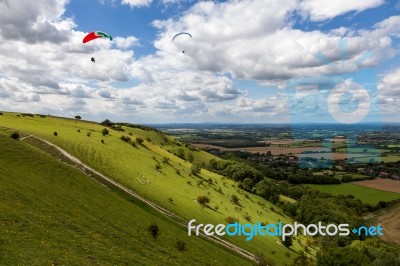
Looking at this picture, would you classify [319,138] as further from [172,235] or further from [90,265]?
[90,265]

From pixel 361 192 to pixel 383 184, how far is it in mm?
21230

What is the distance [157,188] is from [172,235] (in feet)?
66.2

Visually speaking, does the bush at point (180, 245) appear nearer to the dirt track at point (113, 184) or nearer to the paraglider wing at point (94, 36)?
the dirt track at point (113, 184)

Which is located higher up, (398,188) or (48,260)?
(48,260)

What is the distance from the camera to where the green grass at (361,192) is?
137750mm

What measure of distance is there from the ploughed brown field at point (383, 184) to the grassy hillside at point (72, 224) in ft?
448

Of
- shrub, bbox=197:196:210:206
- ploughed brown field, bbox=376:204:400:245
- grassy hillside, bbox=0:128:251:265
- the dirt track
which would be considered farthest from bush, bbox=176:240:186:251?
ploughed brown field, bbox=376:204:400:245

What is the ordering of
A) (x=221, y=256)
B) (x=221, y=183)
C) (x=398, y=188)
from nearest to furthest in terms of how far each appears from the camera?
1. (x=221, y=256)
2. (x=221, y=183)
3. (x=398, y=188)

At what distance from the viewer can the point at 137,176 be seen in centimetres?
6594

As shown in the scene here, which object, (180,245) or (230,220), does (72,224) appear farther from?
(230,220)

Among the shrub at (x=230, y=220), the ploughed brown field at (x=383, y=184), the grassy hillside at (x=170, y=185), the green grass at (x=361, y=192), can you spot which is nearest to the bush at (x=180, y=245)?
the grassy hillside at (x=170, y=185)

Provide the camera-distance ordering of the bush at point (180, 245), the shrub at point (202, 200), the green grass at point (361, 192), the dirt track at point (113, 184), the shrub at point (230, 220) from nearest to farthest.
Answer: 1. the bush at point (180, 245)
2. the dirt track at point (113, 184)
3. the shrub at point (230, 220)
4. the shrub at point (202, 200)
5. the green grass at point (361, 192)

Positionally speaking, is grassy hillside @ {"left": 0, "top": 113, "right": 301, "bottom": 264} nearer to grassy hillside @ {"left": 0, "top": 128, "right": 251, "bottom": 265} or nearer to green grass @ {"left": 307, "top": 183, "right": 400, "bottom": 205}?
grassy hillside @ {"left": 0, "top": 128, "right": 251, "bottom": 265}

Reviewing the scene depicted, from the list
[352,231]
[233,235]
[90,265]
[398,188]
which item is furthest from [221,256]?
[398,188]
